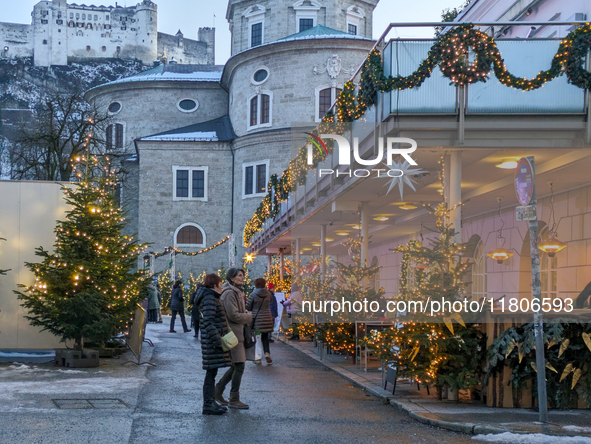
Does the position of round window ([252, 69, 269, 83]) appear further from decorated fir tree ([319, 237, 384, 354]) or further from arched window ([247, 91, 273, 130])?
decorated fir tree ([319, 237, 384, 354])

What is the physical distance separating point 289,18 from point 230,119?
844 cm

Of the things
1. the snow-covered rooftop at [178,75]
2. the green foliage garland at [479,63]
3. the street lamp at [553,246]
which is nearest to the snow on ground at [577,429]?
the green foliage garland at [479,63]

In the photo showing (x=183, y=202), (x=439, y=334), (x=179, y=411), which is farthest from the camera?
(x=183, y=202)

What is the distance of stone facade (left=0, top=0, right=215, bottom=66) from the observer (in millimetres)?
121938

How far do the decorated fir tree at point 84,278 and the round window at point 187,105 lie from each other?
45.3m

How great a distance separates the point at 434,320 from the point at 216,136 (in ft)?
155

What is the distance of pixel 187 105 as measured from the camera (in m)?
61.5

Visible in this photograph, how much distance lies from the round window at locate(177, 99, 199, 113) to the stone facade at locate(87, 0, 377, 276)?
14.1 inches

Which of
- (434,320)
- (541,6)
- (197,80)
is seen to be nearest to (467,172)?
(434,320)

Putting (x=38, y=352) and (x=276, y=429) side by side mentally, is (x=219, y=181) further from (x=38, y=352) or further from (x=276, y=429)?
(x=276, y=429)

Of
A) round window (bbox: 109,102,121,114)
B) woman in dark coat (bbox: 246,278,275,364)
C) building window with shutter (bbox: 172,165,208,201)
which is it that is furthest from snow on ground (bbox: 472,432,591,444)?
round window (bbox: 109,102,121,114)

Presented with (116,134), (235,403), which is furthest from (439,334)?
(116,134)

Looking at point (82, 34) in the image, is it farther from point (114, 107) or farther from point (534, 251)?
point (534, 251)

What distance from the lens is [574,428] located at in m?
8.48
